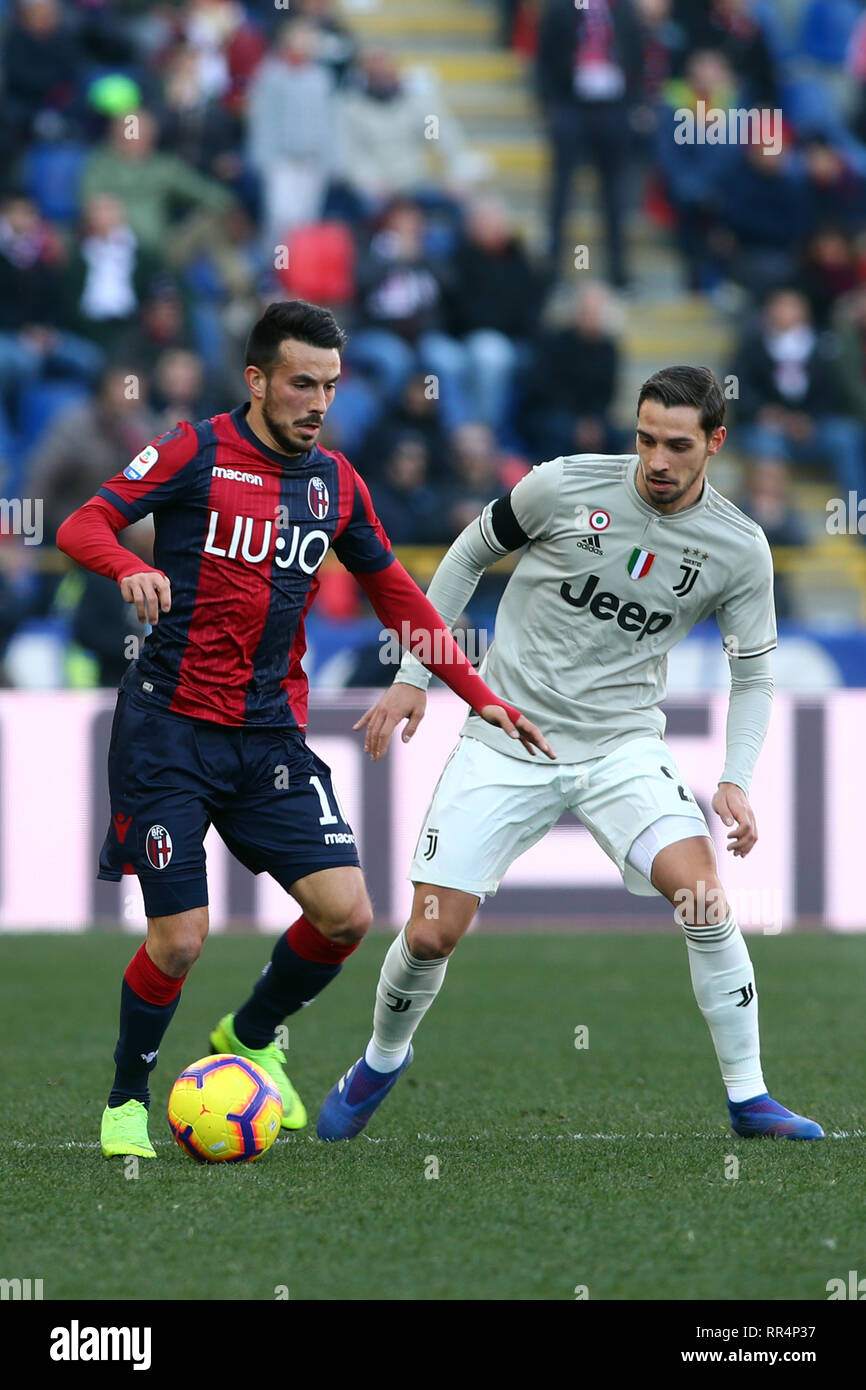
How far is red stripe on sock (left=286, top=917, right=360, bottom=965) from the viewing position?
536cm

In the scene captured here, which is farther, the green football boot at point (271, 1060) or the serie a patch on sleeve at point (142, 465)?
the green football boot at point (271, 1060)

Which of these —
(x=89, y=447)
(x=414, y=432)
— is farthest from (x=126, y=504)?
(x=414, y=432)

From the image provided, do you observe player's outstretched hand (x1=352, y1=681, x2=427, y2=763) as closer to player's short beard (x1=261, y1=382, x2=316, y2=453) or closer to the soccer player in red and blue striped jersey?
the soccer player in red and blue striped jersey

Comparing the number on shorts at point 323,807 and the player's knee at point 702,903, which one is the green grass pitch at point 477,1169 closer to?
the player's knee at point 702,903

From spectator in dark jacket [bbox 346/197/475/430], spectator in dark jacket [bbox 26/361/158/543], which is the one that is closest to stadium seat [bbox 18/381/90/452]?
spectator in dark jacket [bbox 26/361/158/543]

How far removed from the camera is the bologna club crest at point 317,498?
5.18 m

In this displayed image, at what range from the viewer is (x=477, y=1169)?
490cm

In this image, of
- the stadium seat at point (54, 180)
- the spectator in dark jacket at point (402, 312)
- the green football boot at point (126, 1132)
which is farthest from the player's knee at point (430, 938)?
the stadium seat at point (54, 180)

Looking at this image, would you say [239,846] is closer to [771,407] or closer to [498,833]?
[498,833]

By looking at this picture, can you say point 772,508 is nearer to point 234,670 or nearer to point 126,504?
point 234,670

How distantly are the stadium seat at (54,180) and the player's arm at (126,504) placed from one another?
9526 millimetres

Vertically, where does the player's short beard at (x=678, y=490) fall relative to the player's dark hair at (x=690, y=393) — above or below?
below
